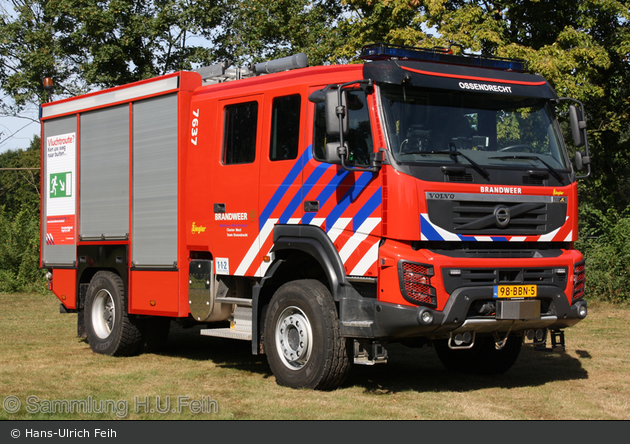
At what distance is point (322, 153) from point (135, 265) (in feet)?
12.2

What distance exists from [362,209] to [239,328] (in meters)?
Result: 2.45

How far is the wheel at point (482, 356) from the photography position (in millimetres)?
9141

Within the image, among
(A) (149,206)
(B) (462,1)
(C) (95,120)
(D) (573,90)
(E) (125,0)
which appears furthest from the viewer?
(E) (125,0)

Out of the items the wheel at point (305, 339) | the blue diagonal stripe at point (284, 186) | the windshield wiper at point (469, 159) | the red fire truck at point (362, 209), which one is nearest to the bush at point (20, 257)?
the red fire truck at point (362, 209)

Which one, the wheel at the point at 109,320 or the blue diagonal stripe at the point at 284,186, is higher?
the blue diagonal stripe at the point at 284,186

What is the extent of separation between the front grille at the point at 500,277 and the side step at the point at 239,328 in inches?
104

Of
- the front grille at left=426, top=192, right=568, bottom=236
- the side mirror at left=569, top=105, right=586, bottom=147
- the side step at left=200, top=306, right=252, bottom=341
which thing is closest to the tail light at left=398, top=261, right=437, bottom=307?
the front grille at left=426, top=192, right=568, bottom=236

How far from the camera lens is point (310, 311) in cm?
772

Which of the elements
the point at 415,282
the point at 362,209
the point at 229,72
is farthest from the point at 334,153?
the point at 229,72

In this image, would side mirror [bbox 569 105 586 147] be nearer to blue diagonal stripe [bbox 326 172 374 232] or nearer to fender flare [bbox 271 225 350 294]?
blue diagonal stripe [bbox 326 172 374 232]

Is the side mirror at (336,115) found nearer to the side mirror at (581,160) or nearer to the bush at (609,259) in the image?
the side mirror at (581,160)

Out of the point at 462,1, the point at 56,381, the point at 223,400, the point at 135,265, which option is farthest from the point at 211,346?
the point at 462,1

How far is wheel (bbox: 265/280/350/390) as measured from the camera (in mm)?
7586

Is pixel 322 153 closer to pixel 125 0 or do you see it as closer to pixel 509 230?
pixel 509 230
